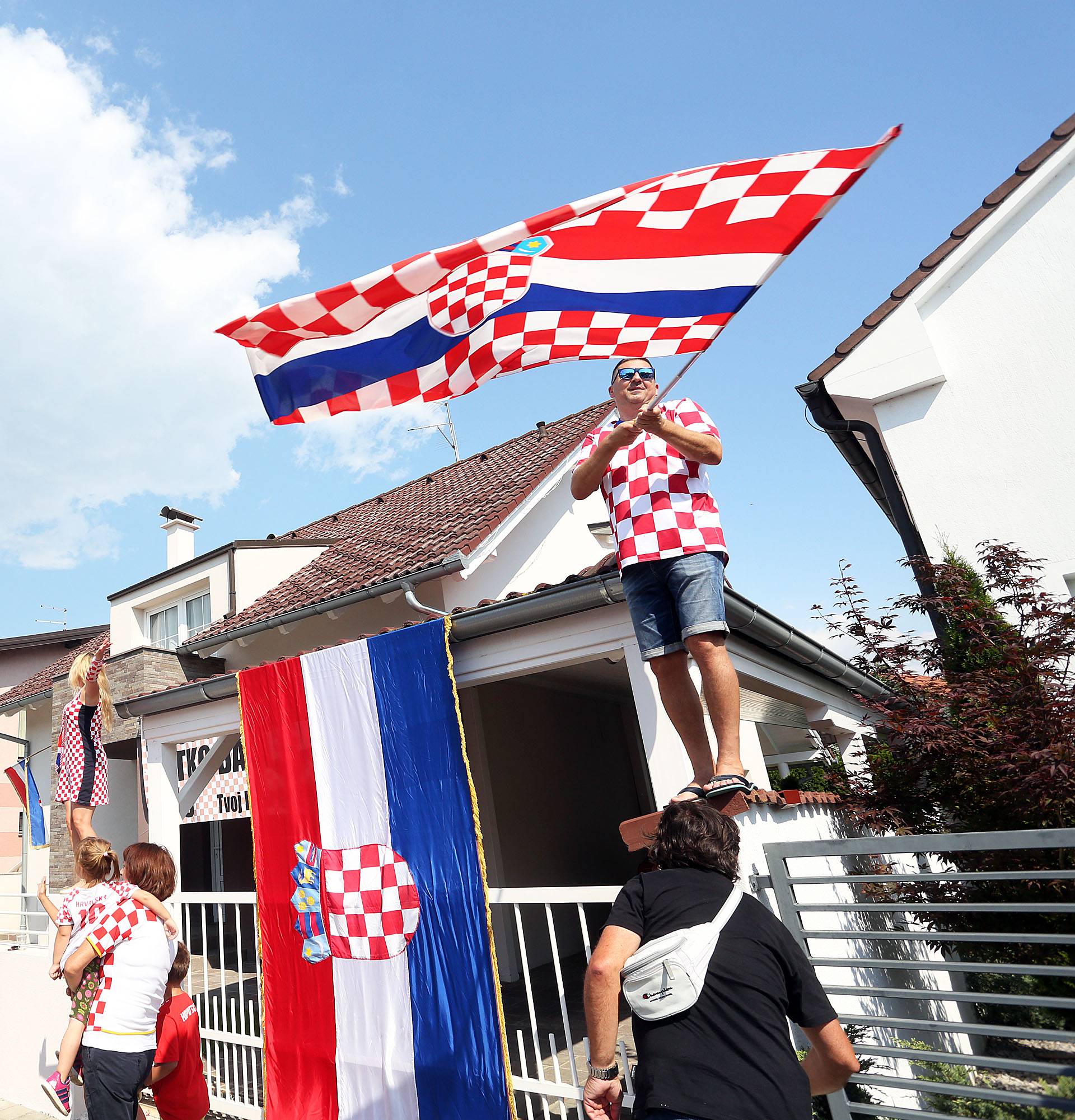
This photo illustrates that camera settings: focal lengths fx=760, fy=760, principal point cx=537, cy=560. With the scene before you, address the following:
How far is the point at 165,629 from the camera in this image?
47.6ft

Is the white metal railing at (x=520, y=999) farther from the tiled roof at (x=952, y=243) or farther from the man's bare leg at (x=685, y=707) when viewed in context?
the tiled roof at (x=952, y=243)

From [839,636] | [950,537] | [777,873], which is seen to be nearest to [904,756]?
[839,636]

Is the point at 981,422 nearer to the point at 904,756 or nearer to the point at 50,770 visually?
the point at 904,756

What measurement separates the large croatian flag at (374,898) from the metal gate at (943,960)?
1806 mm

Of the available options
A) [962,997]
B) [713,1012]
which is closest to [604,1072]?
[713,1012]

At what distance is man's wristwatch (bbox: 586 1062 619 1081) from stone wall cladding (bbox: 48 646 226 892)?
34.7 feet

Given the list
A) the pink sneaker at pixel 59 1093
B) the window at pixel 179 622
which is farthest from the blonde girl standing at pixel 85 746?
the window at pixel 179 622

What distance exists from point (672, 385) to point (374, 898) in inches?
133

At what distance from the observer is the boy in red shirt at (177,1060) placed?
411 cm

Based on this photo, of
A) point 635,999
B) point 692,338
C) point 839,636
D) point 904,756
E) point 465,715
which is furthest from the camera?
point 465,715

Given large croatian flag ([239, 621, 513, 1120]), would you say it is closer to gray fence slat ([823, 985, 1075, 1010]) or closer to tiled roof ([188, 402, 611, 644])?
gray fence slat ([823, 985, 1075, 1010])

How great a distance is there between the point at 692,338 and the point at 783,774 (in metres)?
10.1

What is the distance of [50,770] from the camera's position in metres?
15.5

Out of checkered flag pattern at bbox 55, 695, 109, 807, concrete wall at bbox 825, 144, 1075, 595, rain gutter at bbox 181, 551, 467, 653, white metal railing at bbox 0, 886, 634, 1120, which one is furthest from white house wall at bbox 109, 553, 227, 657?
concrete wall at bbox 825, 144, 1075, 595
